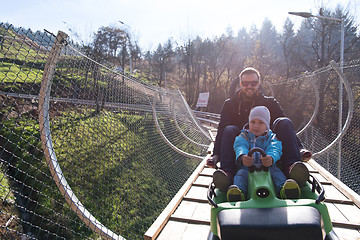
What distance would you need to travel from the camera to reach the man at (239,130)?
57.7 inches

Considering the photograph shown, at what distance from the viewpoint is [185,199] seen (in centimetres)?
215

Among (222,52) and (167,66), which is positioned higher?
(222,52)

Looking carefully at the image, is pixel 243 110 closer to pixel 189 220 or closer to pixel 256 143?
pixel 256 143

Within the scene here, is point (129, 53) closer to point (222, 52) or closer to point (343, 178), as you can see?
point (222, 52)

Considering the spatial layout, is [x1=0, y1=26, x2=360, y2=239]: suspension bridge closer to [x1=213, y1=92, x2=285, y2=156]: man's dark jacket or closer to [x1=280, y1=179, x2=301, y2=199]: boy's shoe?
[x1=280, y1=179, x2=301, y2=199]: boy's shoe

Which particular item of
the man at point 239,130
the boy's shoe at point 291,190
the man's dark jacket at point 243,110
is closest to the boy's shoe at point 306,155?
the man at point 239,130

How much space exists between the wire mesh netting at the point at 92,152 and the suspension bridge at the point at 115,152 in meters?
0.02

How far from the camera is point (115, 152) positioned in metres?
4.91

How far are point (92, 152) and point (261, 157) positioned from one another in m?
4.17

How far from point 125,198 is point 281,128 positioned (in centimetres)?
404

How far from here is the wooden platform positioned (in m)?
1.59

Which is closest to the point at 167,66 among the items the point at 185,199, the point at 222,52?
the point at 222,52

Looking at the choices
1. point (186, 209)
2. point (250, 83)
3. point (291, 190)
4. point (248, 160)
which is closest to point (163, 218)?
point (186, 209)

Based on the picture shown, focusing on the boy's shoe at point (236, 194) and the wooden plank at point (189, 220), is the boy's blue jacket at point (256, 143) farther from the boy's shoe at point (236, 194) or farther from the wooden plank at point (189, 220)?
the wooden plank at point (189, 220)
